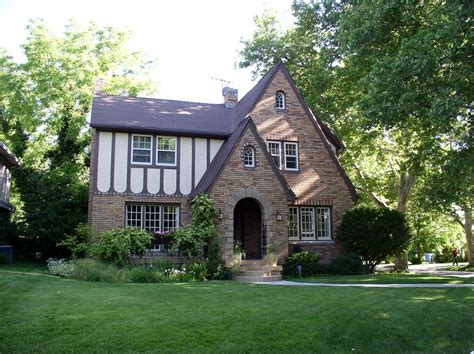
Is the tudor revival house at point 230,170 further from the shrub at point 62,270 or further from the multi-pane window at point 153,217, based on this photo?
the shrub at point 62,270

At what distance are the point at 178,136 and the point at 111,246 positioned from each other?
5.87m

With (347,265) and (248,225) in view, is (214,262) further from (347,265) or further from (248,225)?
(347,265)

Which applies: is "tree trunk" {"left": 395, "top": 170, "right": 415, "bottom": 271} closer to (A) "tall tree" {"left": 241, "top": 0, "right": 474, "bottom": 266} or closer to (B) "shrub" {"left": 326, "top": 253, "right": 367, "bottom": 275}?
(A) "tall tree" {"left": 241, "top": 0, "right": 474, "bottom": 266}

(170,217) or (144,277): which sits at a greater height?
(170,217)

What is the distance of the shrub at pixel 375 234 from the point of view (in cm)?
2027

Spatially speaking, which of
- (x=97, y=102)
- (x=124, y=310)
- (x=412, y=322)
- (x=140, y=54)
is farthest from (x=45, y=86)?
(x=412, y=322)

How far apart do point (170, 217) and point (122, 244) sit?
10.6 feet

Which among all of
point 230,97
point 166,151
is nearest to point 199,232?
point 166,151

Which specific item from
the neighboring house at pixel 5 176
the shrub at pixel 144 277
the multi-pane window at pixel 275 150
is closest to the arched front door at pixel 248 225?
the multi-pane window at pixel 275 150

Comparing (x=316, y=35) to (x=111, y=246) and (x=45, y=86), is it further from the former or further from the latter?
(x=45, y=86)

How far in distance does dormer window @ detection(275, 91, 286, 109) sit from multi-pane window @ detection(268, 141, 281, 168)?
178cm

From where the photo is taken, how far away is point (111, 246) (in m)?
18.1

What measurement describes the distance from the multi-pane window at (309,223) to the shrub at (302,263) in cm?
185

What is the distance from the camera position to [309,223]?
2181 centimetres
